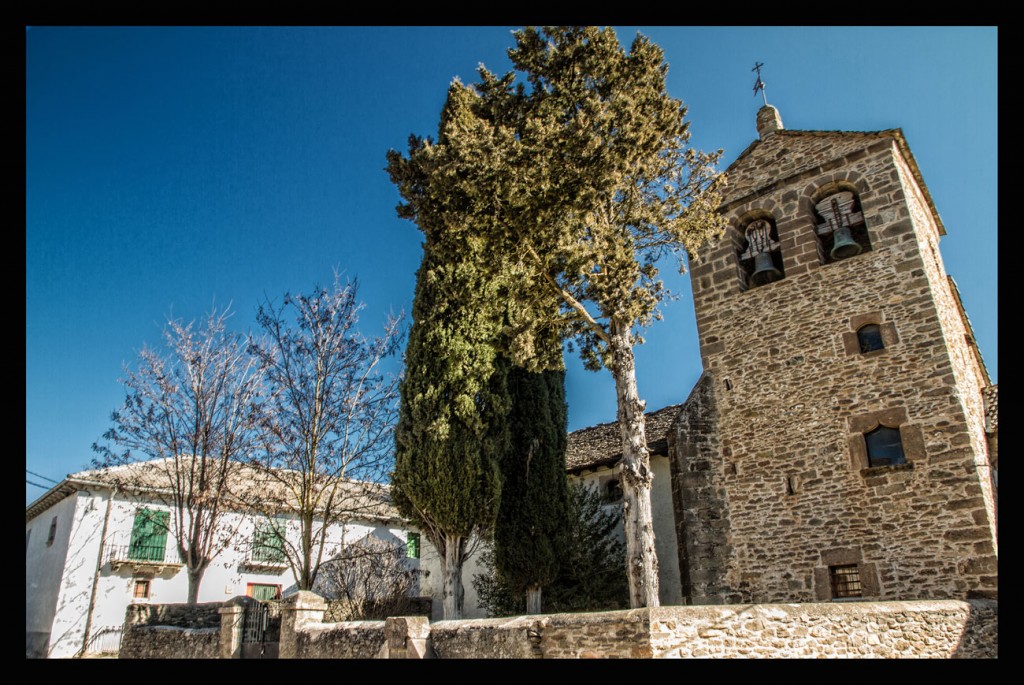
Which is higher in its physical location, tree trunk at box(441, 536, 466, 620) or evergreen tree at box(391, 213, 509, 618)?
evergreen tree at box(391, 213, 509, 618)

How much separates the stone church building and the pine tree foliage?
108 centimetres

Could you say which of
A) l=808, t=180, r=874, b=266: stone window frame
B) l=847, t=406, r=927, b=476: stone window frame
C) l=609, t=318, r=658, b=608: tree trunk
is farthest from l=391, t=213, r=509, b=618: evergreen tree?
l=808, t=180, r=874, b=266: stone window frame

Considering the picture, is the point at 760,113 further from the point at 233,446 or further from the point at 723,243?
the point at 233,446

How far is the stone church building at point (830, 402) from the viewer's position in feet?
37.1

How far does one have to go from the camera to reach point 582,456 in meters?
17.8

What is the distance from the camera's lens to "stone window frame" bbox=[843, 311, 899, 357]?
1234cm

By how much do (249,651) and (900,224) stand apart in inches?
545

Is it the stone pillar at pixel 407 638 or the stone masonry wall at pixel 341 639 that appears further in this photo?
the stone masonry wall at pixel 341 639

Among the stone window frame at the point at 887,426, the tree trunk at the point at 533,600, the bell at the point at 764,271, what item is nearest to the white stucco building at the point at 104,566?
the tree trunk at the point at 533,600

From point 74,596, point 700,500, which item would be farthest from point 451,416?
point 74,596

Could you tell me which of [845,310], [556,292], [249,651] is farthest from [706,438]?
[249,651]

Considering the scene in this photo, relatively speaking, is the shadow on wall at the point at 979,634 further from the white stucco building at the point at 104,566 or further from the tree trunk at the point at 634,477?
the white stucco building at the point at 104,566

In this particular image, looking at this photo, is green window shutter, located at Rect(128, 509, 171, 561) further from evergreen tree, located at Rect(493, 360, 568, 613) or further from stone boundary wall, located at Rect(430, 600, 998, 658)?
stone boundary wall, located at Rect(430, 600, 998, 658)

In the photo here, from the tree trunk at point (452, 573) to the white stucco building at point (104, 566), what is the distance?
589cm
